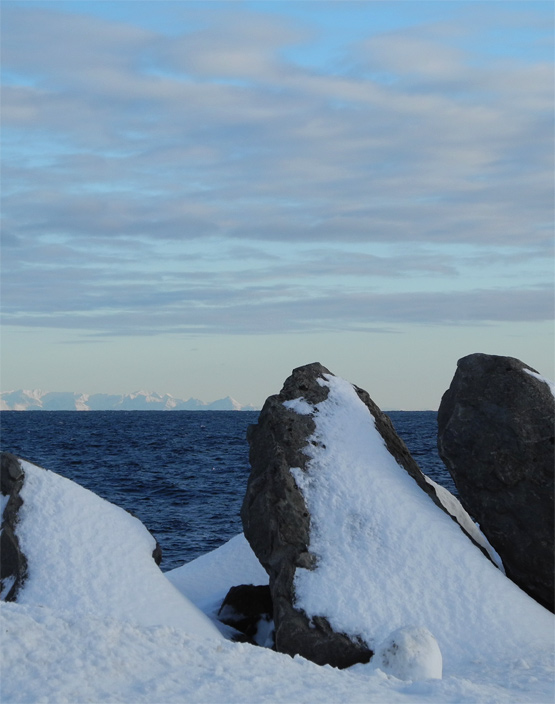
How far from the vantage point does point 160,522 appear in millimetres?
28469

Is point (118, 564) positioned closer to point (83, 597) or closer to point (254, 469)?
point (83, 597)

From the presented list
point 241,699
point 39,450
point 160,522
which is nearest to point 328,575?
point 241,699

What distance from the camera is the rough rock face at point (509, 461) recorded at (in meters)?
13.6

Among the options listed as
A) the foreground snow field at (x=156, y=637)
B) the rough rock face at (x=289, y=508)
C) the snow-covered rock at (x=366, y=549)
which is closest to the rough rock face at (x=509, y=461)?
the snow-covered rock at (x=366, y=549)

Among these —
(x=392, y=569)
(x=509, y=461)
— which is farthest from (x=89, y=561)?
(x=509, y=461)

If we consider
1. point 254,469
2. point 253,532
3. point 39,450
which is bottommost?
Answer: point 39,450

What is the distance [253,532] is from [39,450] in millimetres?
54285

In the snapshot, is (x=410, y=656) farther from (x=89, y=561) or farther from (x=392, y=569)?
(x=89, y=561)

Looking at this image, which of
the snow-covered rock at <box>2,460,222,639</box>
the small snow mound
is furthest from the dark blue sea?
the small snow mound

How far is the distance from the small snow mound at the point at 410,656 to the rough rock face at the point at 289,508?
133 cm

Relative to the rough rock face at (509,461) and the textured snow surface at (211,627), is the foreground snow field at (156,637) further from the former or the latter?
the rough rock face at (509,461)

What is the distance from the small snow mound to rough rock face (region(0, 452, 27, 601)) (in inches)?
235

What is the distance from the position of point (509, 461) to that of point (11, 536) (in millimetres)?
8606

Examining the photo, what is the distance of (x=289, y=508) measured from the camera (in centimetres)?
1355
